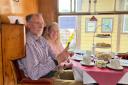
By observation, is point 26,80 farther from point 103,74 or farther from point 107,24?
point 107,24

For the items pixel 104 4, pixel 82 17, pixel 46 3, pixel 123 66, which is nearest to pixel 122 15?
pixel 104 4

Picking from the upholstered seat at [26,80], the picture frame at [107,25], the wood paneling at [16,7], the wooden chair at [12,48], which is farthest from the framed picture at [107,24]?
the wooden chair at [12,48]

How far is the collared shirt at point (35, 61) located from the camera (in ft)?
6.09

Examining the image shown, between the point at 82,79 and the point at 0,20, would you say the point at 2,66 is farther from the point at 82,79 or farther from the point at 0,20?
the point at 82,79

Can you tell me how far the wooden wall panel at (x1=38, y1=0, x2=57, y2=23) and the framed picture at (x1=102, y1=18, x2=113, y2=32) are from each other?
3.26 ft

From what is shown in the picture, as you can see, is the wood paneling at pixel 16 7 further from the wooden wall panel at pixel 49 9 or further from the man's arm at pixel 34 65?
the man's arm at pixel 34 65

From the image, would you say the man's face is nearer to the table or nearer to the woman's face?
the table

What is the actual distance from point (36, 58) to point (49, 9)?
222 centimetres

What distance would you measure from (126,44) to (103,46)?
0.73 metres

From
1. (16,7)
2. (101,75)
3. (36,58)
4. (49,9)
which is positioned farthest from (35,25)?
(49,9)

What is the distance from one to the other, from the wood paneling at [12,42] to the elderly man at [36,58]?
0.13 meters

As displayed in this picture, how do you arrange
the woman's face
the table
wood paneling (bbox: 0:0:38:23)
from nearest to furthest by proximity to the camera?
the table
wood paneling (bbox: 0:0:38:23)
the woman's face

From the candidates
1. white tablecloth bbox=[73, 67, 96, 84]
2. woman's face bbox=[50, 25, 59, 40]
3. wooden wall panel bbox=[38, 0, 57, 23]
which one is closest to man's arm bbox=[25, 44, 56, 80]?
white tablecloth bbox=[73, 67, 96, 84]

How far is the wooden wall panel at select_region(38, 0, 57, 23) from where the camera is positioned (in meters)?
3.97
